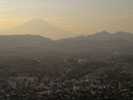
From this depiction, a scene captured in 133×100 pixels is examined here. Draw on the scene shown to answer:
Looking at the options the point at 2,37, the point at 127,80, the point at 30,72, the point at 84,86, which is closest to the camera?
the point at 84,86

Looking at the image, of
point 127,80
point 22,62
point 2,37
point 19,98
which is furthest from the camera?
point 2,37

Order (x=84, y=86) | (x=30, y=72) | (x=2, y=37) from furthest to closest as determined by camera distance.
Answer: (x=2, y=37) < (x=30, y=72) < (x=84, y=86)

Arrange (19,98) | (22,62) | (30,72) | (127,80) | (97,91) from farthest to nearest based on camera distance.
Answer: (22,62) → (30,72) → (127,80) → (97,91) → (19,98)

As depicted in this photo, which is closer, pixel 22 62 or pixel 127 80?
pixel 127 80

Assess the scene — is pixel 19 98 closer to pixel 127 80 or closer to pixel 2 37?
pixel 127 80

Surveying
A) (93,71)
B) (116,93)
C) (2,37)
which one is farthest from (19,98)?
(2,37)

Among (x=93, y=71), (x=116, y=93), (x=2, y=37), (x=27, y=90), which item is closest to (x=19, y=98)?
(x=27, y=90)

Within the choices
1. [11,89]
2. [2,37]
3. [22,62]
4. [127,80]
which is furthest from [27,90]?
[2,37]

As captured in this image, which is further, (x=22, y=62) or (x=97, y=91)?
(x=22, y=62)

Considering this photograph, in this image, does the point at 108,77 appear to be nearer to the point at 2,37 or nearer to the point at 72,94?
the point at 72,94
